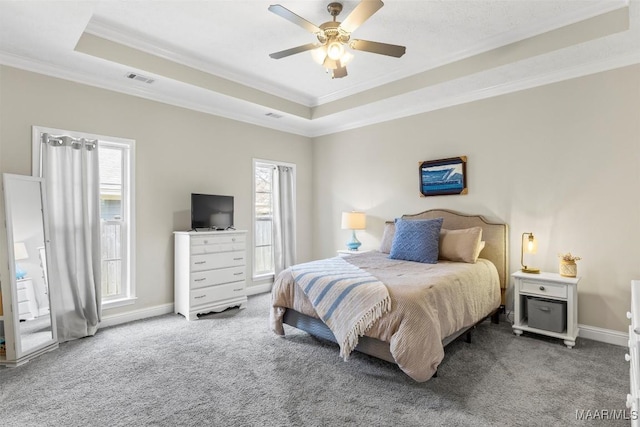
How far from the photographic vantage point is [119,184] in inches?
149

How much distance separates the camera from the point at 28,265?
115 inches

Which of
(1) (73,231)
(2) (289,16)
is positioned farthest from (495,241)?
(1) (73,231)

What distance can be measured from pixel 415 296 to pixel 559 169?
2358mm

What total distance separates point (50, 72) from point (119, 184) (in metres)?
1.24

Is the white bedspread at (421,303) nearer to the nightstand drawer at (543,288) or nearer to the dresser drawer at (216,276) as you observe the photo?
the nightstand drawer at (543,288)

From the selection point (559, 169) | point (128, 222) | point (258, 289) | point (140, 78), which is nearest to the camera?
point (559, 169)

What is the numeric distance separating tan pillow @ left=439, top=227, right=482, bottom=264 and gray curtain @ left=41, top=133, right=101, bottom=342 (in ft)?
12.4

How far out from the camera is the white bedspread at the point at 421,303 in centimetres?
223

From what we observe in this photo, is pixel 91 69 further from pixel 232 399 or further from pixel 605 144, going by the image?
pixel 605 144

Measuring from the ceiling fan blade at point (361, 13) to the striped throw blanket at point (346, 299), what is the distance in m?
1.98

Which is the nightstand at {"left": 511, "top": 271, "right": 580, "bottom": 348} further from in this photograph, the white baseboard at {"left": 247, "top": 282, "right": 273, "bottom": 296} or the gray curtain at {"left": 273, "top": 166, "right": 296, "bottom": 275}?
the white baseboard at {"left": 247, "top": 282, "right": 273, "bottom": 296}

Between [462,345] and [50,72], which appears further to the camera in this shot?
[50,72]

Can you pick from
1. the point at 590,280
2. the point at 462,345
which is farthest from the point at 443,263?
the point at 590,280

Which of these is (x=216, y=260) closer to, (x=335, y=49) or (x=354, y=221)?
(x=354, y=221)
